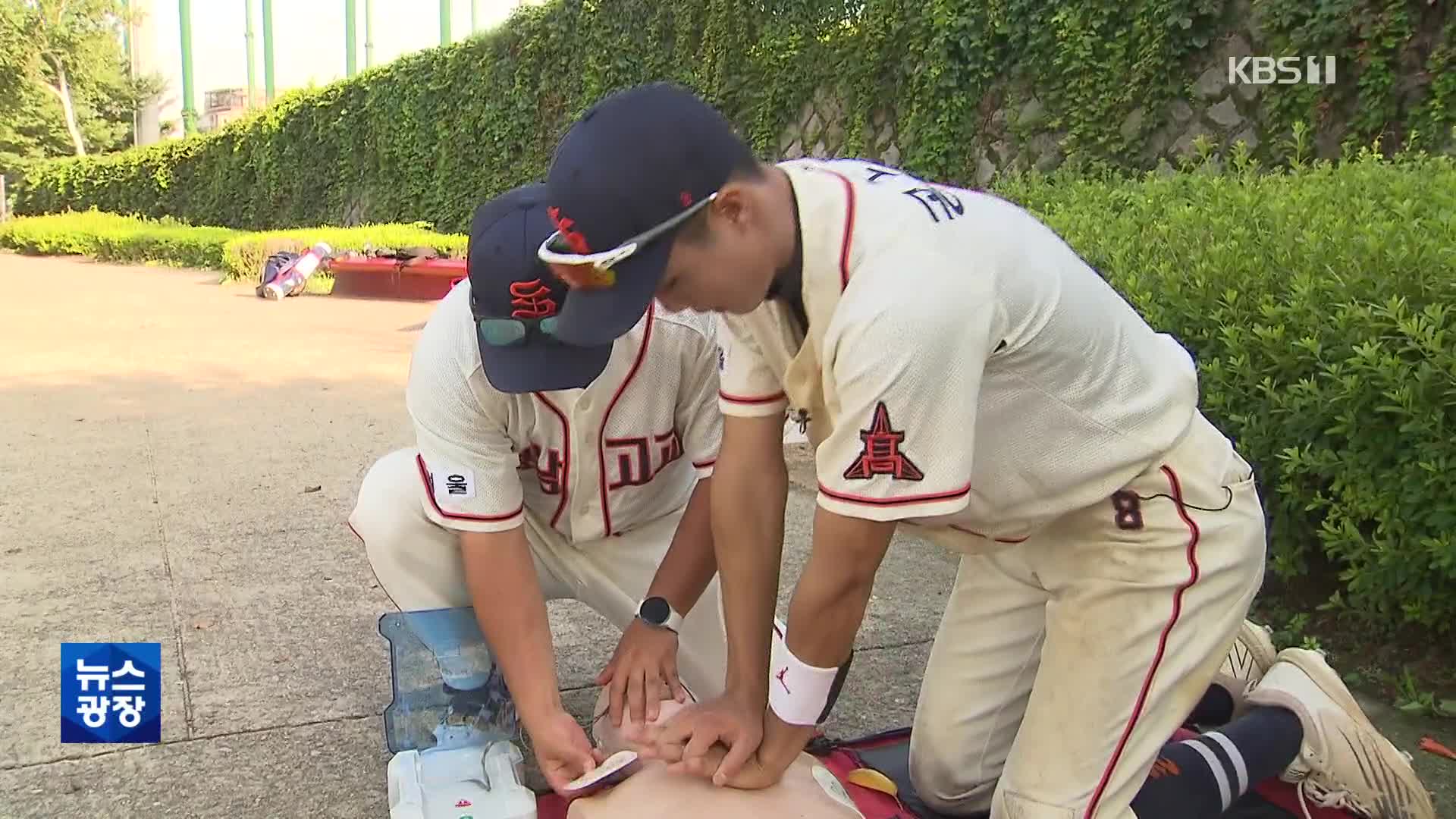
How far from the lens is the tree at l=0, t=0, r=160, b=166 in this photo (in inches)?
1202

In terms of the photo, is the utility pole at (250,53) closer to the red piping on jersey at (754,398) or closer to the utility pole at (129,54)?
the utility pole at (129,54)

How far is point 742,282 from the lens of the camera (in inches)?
63.2

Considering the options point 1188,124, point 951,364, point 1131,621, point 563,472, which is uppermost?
point 1188,124

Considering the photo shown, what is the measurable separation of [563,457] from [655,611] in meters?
0.36

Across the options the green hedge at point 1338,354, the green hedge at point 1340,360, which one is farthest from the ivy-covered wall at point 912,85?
the green hedge at point 1340,360

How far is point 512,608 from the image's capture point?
7.22 ft

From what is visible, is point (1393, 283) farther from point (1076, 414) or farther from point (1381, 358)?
point (1076, 414)

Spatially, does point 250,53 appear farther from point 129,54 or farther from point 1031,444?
point 1031,444

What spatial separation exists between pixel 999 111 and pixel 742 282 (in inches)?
286

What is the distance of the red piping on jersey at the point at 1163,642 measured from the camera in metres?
1.91

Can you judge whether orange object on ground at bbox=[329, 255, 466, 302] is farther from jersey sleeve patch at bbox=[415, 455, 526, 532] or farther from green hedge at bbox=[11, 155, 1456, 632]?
jersey sleeve patch at bbox=[415, 455, 526, 532]

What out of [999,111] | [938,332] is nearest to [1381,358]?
[938,332]

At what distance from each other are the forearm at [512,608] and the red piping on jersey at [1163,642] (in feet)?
3.07

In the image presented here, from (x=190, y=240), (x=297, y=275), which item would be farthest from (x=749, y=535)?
(x=190, y=240)
